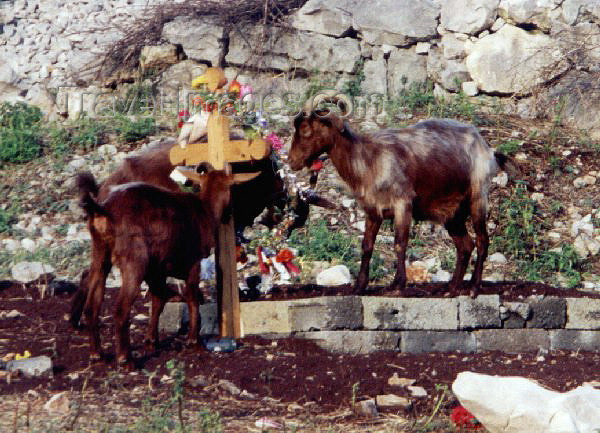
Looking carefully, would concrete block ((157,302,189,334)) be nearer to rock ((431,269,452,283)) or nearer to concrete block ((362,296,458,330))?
concrete block ((362,296,458,330))

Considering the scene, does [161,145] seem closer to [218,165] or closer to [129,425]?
[218,165]

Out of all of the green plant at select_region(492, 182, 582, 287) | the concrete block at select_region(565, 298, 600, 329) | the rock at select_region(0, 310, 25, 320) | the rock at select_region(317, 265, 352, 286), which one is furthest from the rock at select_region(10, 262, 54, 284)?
the green plant at select_region(492, 182, 582, 287)

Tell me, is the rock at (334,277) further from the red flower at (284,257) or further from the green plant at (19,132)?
the green plant at (19,132)

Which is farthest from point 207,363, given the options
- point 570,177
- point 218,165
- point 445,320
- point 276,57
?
point 276,57

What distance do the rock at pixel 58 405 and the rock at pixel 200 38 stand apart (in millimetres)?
10822

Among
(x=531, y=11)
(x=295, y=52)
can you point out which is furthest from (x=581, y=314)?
(x=295, y=52)

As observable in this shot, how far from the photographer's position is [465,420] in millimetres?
6980

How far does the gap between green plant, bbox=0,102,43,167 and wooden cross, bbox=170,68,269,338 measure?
24.3 ft

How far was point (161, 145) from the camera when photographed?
10.5 meters

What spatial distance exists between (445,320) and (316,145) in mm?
1999

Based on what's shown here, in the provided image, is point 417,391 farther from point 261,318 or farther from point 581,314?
point 581,314

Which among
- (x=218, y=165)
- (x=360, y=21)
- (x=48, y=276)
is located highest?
(x=360, y=21)

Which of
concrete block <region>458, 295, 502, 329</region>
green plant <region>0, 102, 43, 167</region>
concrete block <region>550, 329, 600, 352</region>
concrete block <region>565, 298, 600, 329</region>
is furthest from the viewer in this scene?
green plant <region>0, 102, 43, 167</region>

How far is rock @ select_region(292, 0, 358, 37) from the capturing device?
17.4m
